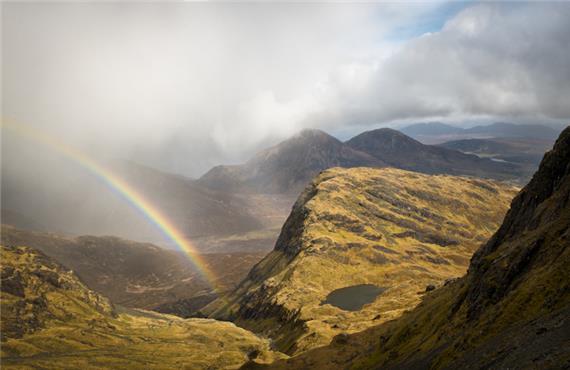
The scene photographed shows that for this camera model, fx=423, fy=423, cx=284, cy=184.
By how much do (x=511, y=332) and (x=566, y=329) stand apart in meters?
12.9

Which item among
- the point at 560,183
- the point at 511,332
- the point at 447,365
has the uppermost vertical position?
the point at 560,183

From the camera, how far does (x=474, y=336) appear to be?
268ft

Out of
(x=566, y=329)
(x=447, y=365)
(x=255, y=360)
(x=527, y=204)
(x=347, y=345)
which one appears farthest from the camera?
(x=255, y=360)

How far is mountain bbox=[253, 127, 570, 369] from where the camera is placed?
64.1 m

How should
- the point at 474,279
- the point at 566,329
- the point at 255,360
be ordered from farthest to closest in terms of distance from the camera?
the point at 255,360 → the point at 474,279 → the point at 566,329

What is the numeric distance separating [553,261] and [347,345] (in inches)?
4552

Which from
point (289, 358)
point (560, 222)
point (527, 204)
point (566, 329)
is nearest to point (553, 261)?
point (560, 222)

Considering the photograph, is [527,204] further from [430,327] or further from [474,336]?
[474,336]

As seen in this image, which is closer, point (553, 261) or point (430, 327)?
point (553, 261)

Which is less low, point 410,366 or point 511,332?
point 511,332

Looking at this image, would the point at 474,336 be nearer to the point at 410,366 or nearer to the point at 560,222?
the point at 410,366

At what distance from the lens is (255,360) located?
195m

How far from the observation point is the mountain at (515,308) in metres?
64.1

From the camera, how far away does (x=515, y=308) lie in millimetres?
79000
